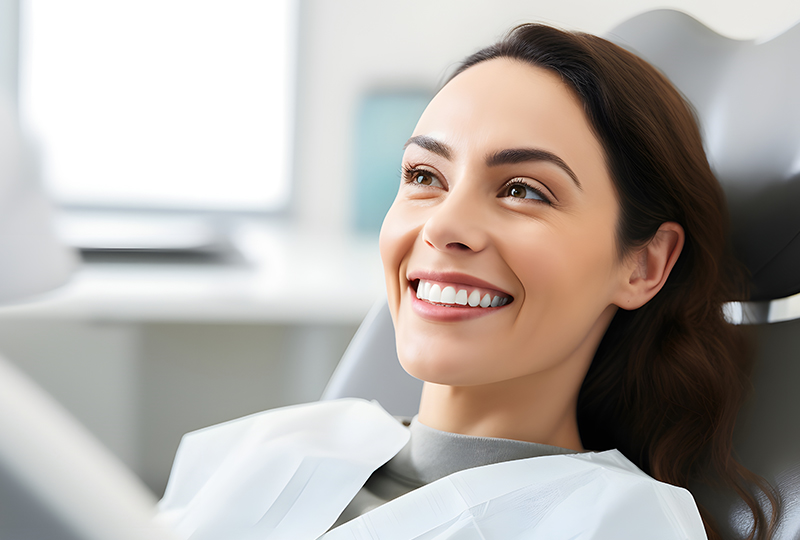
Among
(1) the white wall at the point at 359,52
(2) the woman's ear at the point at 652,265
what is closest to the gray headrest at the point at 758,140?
(2) the woman's ear at the point at 652,265

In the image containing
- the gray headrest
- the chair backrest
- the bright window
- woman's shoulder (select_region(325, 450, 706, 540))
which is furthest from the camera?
the bright window

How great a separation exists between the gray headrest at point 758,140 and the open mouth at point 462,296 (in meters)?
0.41

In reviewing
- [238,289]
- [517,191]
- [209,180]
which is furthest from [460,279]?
[209,180]

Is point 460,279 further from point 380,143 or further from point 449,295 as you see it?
point 380,143

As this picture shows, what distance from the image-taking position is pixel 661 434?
959 millimetres

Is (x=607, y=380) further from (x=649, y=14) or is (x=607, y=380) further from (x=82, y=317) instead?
(x=82, y=317)

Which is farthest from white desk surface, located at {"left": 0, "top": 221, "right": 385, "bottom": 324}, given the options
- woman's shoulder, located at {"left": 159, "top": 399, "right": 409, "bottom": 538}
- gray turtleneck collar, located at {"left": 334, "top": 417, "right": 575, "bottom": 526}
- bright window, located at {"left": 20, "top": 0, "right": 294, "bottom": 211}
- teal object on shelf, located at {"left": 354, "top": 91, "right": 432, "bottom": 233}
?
gray turtleneck collar, located at {"left": 334, "top": 417, "right": 575, "bottom": 526}

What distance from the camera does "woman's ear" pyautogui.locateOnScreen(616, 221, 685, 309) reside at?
0.90m

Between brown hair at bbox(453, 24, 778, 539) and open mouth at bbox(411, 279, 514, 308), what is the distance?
18 cm

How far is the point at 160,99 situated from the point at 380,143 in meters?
0.83

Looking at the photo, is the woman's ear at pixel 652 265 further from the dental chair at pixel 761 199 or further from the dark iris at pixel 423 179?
the dark iris at pixel 423 179

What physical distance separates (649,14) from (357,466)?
93cm

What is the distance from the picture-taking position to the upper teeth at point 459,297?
798mm

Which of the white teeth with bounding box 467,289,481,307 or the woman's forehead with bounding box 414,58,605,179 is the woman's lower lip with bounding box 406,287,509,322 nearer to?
the white teeth with bounding box 467,289,481,307
